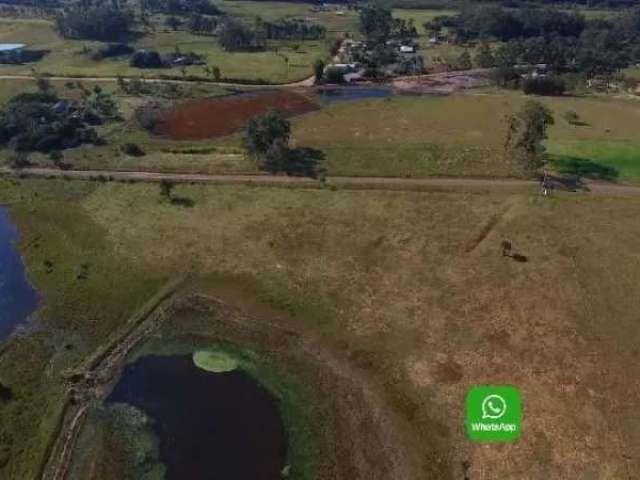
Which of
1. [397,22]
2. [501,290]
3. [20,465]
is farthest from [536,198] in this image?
[397,22]

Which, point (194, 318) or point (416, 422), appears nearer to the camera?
point (416, 422)

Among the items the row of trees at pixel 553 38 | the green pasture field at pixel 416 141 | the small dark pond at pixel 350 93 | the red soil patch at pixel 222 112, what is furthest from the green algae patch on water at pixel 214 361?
the row of trees at pixel 553 38

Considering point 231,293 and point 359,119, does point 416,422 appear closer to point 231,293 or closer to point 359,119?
point 231,293

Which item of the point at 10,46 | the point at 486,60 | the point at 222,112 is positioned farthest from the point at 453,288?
the point at 10,46

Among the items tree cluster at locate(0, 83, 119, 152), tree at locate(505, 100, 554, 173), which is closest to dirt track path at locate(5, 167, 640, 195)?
tree at locate(505, 100, 554, 173)

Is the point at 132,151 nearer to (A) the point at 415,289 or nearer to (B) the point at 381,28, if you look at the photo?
(A) the point at 415,289
